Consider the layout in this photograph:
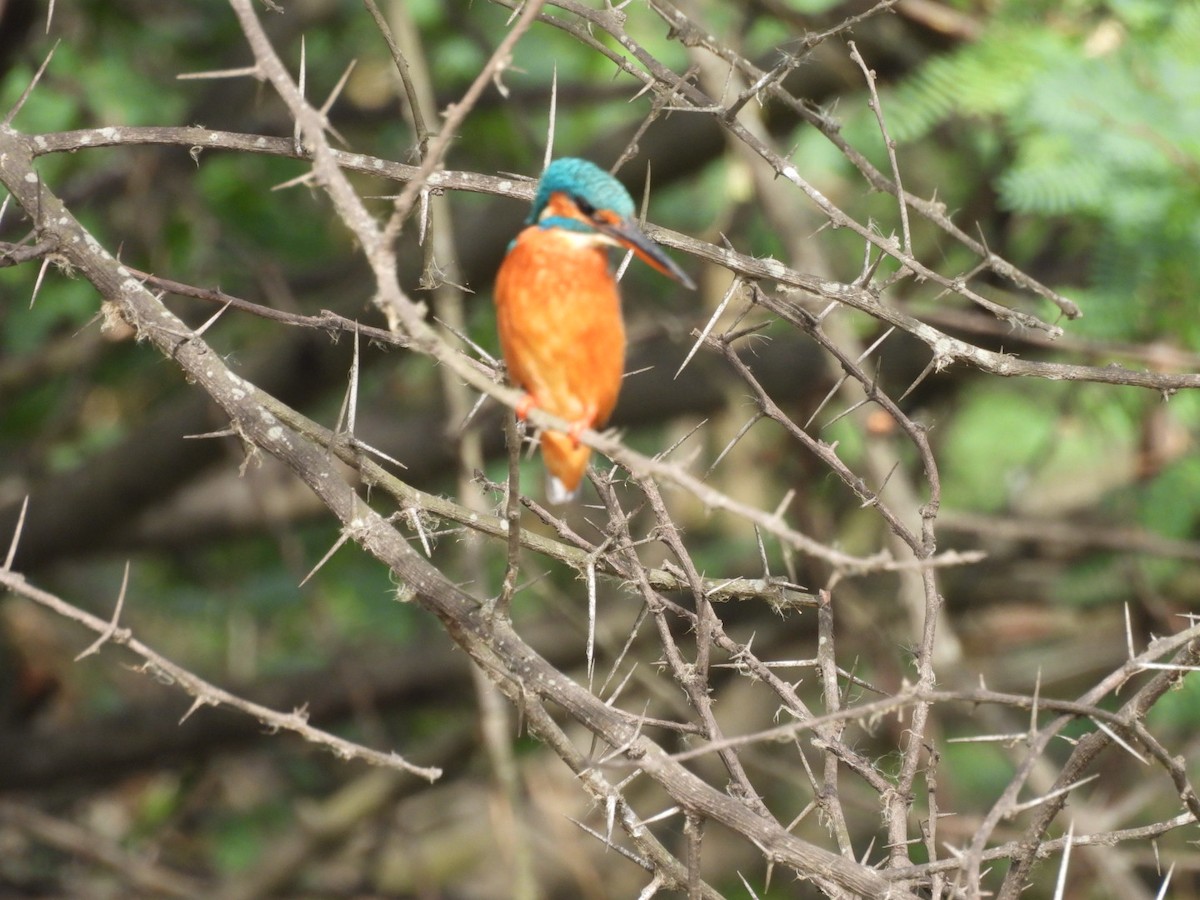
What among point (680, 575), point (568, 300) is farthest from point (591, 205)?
point (680, 575)

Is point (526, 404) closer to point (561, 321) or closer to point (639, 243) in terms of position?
point (561, 321)

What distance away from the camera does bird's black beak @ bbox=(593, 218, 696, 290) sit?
Result: 1.98 m

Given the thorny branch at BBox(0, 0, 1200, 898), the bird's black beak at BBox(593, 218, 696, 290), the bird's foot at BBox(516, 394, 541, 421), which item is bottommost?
the thorny branch at BBox(0, 0, 1200, 898)

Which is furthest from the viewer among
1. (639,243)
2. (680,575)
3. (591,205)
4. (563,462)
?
(680,575)

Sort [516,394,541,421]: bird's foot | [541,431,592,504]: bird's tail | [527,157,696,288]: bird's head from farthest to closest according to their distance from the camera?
[541,431,592,504]: bird's tail → [527,157,696,288]: bird's head → [516,394,541,421]: bird's foot

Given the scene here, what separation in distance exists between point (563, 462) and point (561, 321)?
242 mm

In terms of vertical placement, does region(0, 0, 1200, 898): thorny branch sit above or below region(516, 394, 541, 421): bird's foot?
below

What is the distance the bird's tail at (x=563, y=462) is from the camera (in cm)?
227

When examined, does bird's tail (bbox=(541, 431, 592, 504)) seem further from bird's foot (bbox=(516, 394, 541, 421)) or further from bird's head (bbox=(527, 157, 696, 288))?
bird's head (bbox=(527, 157, 696, 288))

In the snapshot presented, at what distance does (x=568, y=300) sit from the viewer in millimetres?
2199

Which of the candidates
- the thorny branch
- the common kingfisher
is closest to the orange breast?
the common kingfisher

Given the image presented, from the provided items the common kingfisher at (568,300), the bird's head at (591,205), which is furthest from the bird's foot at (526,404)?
the bird's head at (591,205)

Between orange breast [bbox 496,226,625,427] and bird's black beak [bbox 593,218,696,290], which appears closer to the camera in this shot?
bird's black beak [bbox 593,218,696,290]

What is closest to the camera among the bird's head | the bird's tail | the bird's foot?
the bird's foot
